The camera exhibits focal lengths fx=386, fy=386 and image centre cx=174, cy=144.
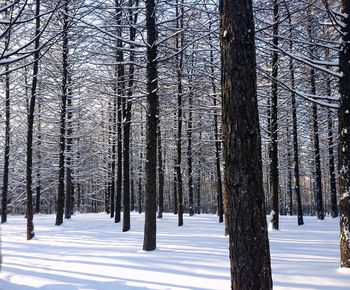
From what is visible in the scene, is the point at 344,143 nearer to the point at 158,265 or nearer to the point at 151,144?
the point at 158,265

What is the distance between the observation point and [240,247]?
3.94 meters

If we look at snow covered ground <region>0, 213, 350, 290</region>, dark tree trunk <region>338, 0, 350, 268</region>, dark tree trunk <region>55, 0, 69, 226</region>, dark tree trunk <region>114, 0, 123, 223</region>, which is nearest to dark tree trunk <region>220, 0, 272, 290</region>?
snow covered ground <region>0, 213, 350, 290</region>

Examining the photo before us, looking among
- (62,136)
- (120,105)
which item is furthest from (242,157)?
(62,136)

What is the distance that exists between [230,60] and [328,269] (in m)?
4.70

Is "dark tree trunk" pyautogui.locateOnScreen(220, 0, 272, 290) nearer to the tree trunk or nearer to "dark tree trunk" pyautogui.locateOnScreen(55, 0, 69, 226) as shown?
the tree trunk

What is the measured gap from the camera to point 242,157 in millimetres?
3973

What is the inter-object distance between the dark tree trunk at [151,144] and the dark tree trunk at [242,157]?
5609 millimetres

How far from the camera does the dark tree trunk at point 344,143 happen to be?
22.7ft

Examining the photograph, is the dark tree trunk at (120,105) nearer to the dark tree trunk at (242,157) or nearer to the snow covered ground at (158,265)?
the snow covered ground at (158,265)

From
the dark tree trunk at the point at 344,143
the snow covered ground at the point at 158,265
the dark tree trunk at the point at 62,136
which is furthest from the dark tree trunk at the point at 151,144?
the dark tree trunk at the point at 62,136

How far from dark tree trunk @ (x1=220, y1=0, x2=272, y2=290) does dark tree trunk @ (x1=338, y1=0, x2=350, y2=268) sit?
12.0ft

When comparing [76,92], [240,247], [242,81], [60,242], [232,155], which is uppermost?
[76,92]

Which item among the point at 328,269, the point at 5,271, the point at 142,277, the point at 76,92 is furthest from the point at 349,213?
the point at 76,92

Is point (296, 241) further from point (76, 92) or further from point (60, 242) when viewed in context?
point (76, 92)
